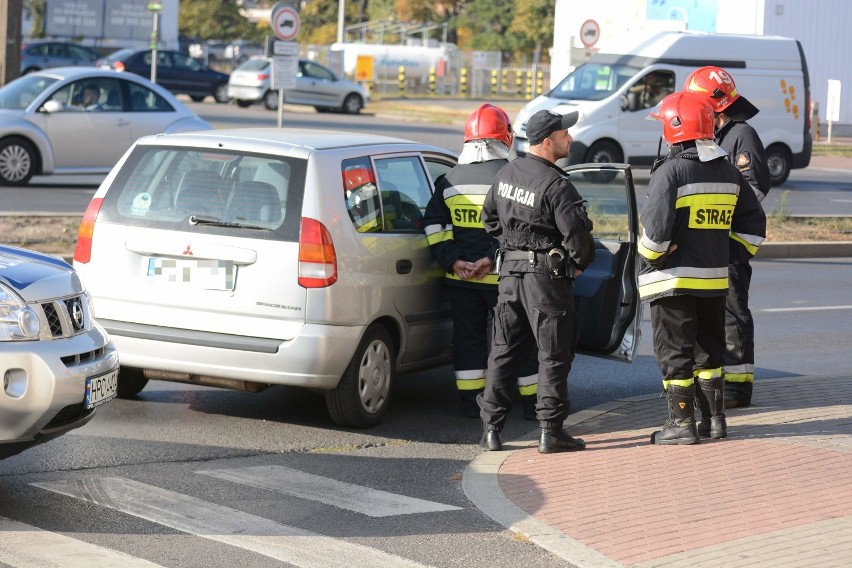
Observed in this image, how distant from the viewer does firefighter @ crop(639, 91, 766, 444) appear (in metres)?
7.13

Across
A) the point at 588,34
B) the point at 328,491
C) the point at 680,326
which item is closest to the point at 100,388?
the point at 328,491

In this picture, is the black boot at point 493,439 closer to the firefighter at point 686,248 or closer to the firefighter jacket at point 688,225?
the firefighter at point 686,248

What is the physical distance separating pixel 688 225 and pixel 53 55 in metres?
43.3

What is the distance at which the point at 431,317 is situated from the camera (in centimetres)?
816

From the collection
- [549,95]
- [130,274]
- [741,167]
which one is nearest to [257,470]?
[130,274]

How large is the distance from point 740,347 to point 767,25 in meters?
Answer: 31.1

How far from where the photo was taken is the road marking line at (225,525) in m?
5.36

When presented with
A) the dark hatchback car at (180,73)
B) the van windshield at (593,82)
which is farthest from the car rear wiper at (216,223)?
the dark hatchback car at (180,73)

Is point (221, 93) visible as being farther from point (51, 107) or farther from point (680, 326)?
point (680, 326)

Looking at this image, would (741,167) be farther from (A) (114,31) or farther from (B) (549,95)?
(A) (114,31)

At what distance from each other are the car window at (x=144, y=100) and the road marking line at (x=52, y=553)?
14.2 meters

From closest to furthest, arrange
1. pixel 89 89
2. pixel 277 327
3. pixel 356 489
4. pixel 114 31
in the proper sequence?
1. pixel 356 489
2. pixel 277 327
3. pixel 89 89
4. pixel 114 31

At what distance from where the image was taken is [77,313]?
5.94 m

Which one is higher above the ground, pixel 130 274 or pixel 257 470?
pixel 130 274
